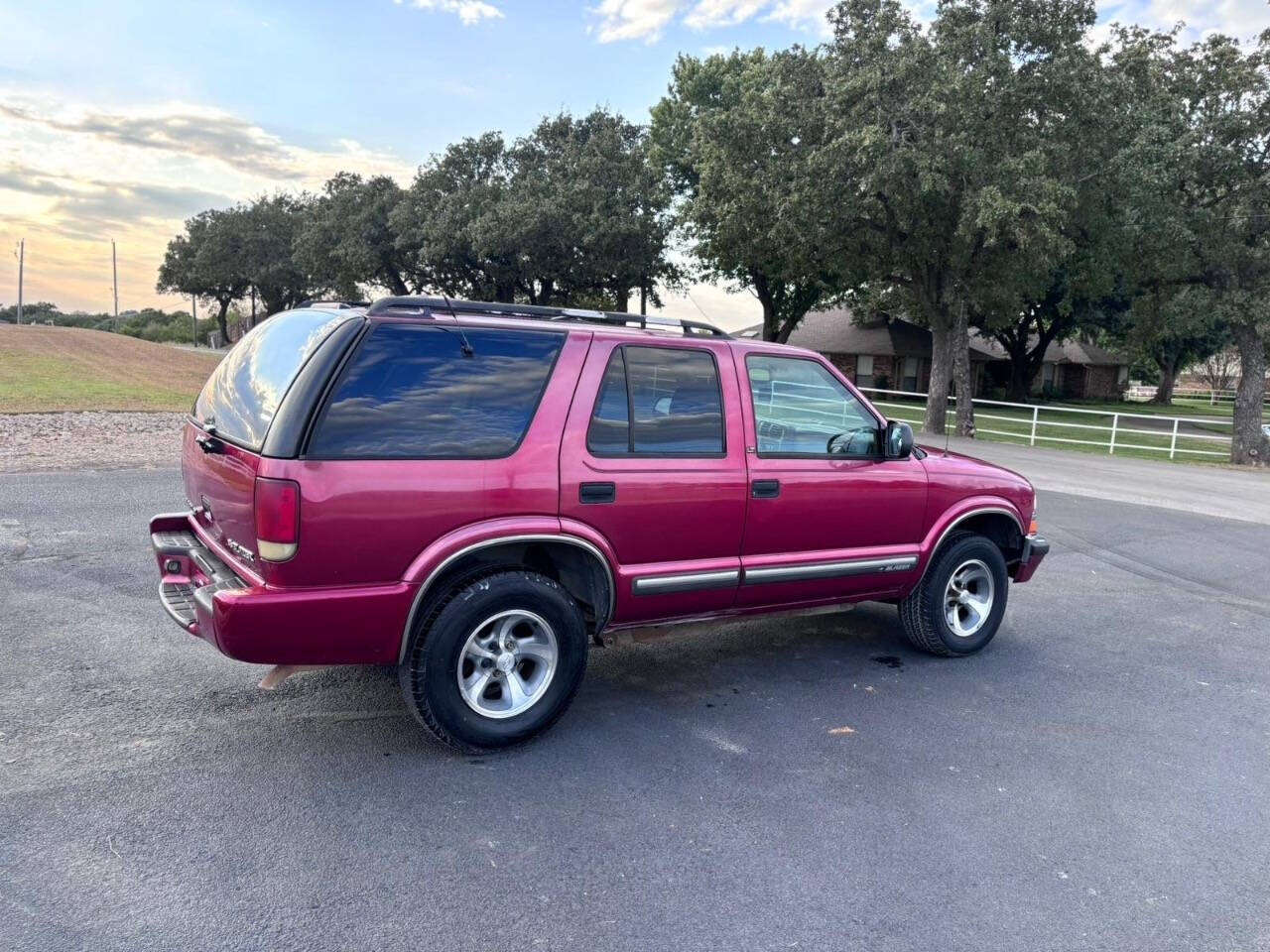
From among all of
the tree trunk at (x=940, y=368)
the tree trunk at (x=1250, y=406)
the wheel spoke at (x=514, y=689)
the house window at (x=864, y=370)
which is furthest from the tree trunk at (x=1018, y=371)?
the wheel spoke at (x=514, y=689)

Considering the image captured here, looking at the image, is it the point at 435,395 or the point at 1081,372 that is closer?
the point at 435,395

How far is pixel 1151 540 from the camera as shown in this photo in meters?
10.1

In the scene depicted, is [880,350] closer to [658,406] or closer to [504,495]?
[658,406]

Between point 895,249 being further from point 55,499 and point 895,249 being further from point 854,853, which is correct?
point 854,853

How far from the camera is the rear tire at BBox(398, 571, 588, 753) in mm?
3840

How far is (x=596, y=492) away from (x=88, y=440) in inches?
473

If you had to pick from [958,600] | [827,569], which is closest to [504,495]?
[827,569]

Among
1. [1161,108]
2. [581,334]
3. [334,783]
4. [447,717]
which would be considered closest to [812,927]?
[447,717]

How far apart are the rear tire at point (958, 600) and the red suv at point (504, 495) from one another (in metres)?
0.45

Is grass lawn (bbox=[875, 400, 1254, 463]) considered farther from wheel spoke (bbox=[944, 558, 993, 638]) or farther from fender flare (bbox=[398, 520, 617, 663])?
fender flare (bbox=[398, 520, 617, 663])

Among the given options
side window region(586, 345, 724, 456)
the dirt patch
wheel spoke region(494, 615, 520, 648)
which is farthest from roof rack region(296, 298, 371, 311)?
the dirt patch

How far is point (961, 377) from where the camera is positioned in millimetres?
24734

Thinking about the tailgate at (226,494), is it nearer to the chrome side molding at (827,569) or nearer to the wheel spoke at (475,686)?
the wheel spoke at (475,686)

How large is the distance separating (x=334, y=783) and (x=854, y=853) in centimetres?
207
